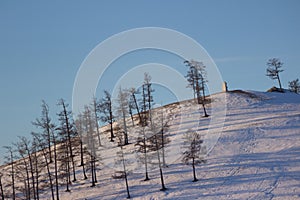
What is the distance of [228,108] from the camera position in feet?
231

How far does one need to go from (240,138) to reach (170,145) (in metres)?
10.3

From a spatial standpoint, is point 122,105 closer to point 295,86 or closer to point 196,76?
point 196,76

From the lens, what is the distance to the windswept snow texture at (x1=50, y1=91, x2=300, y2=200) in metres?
34.6

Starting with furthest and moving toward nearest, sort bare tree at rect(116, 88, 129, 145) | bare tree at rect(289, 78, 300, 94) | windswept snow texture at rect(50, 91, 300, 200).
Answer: bare tree at rect(289, 78, 300, 94) < bare tree at rect(116, 88, 129, 145) < windswept snow texture at rect(50, 91, 300, 200)

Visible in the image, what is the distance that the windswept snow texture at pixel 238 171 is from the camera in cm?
3462

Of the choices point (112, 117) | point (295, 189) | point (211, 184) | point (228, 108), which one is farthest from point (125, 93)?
point (295, 189)

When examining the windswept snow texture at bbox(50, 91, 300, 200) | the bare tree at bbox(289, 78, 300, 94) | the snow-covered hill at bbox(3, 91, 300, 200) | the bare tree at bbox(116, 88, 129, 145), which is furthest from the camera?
the bare tree at bbox(289, 78, 300, 94)

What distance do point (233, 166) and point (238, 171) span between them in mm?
1654

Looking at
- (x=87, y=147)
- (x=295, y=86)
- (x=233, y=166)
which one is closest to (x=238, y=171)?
(x=233, y=166)

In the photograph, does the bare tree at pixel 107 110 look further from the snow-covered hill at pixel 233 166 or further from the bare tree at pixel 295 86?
the bare tree at pixel 295 86

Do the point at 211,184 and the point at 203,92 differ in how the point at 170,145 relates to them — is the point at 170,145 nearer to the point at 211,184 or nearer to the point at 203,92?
the point at 211,184

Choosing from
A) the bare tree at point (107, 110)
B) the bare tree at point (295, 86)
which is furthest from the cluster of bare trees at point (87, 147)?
the bare tree at point (295, 86)

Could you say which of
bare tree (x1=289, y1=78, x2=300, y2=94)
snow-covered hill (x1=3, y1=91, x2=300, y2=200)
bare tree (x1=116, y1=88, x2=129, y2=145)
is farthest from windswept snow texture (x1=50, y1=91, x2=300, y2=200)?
bare tree (x1=289, y1=78, x2=300, y2=94)

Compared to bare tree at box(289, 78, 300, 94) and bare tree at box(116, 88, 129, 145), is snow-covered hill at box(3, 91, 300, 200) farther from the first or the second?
bare tree at box(289, 78, 300, 94)
